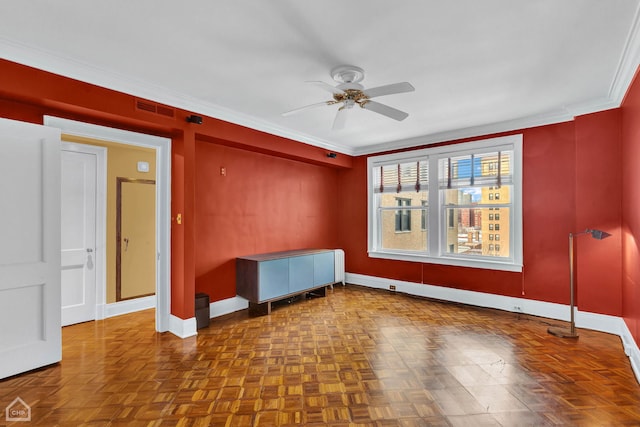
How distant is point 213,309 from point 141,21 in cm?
331

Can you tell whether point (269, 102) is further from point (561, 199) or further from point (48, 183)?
point (561, 199)

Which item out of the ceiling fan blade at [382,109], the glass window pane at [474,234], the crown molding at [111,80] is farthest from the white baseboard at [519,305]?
the crown molding at [111,80]

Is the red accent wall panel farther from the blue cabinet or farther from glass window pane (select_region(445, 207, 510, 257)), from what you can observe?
the blue cabinet

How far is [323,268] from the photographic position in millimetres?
5223

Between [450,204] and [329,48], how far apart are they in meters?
3.47

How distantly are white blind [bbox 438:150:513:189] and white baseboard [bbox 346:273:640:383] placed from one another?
65.4 inches

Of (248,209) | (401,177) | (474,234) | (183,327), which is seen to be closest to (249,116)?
(248,209)

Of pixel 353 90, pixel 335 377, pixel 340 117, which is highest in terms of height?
pixel 353 90

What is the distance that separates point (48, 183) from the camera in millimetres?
2721

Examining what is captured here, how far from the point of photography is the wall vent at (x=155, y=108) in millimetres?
3109

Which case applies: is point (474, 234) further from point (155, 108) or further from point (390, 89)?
point (155, 108)

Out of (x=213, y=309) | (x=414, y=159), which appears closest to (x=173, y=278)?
(x=213, y=309)

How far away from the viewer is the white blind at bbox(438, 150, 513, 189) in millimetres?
4504

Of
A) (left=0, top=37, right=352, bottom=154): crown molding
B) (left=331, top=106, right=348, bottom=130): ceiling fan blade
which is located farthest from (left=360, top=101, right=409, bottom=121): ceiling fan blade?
(left=0, top=37, right=352, bottom=154): crown molding
